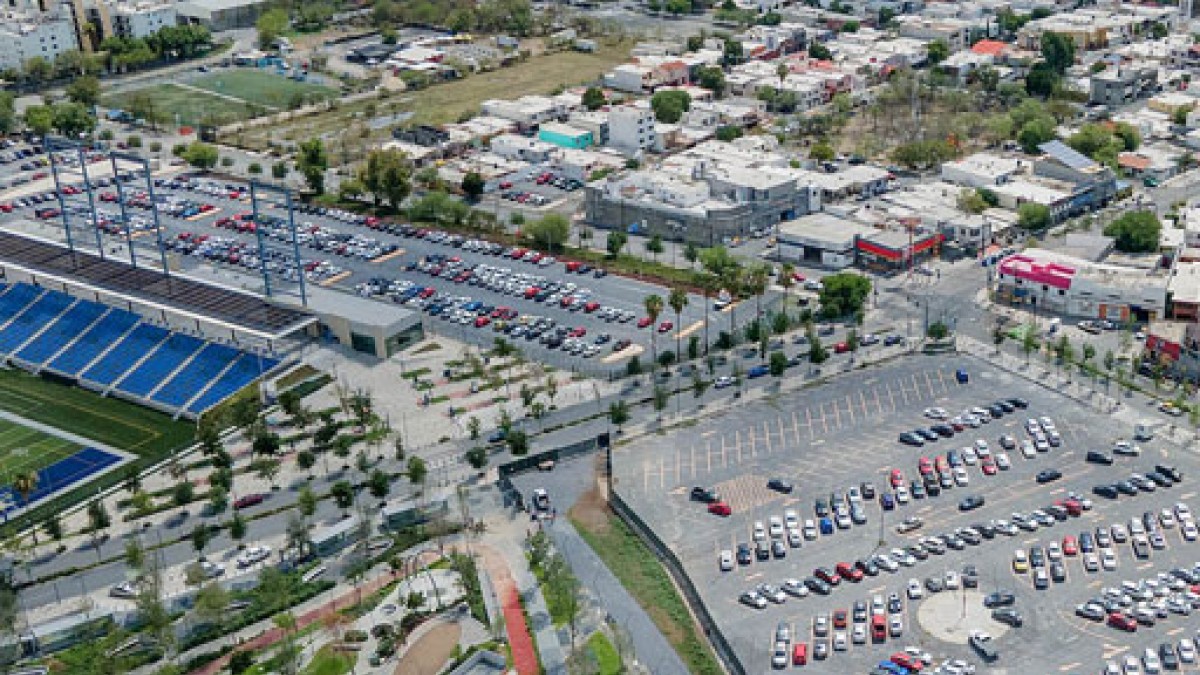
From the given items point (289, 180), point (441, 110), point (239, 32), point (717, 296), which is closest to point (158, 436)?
point (717, 296)

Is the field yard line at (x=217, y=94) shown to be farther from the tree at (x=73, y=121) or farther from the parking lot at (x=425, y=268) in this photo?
the parking lot at (x=425, y=268)

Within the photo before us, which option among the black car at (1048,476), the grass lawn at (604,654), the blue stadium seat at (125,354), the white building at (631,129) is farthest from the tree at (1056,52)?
the grass lawn at (604,654)

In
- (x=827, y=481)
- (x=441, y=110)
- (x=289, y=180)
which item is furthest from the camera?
(x=441, y=110)

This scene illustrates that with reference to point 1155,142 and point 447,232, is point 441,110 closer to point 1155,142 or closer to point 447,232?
point 447,232

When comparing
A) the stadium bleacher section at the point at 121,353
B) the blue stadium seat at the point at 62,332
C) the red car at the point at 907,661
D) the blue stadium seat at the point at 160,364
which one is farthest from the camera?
the blue stadium seat at the point at 62,332

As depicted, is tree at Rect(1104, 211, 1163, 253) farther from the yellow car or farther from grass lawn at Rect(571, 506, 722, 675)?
grass lawn at Rect(571, 506, 722, 675)

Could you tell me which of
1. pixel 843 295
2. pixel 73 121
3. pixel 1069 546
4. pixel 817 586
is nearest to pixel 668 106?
pixel 843 295
